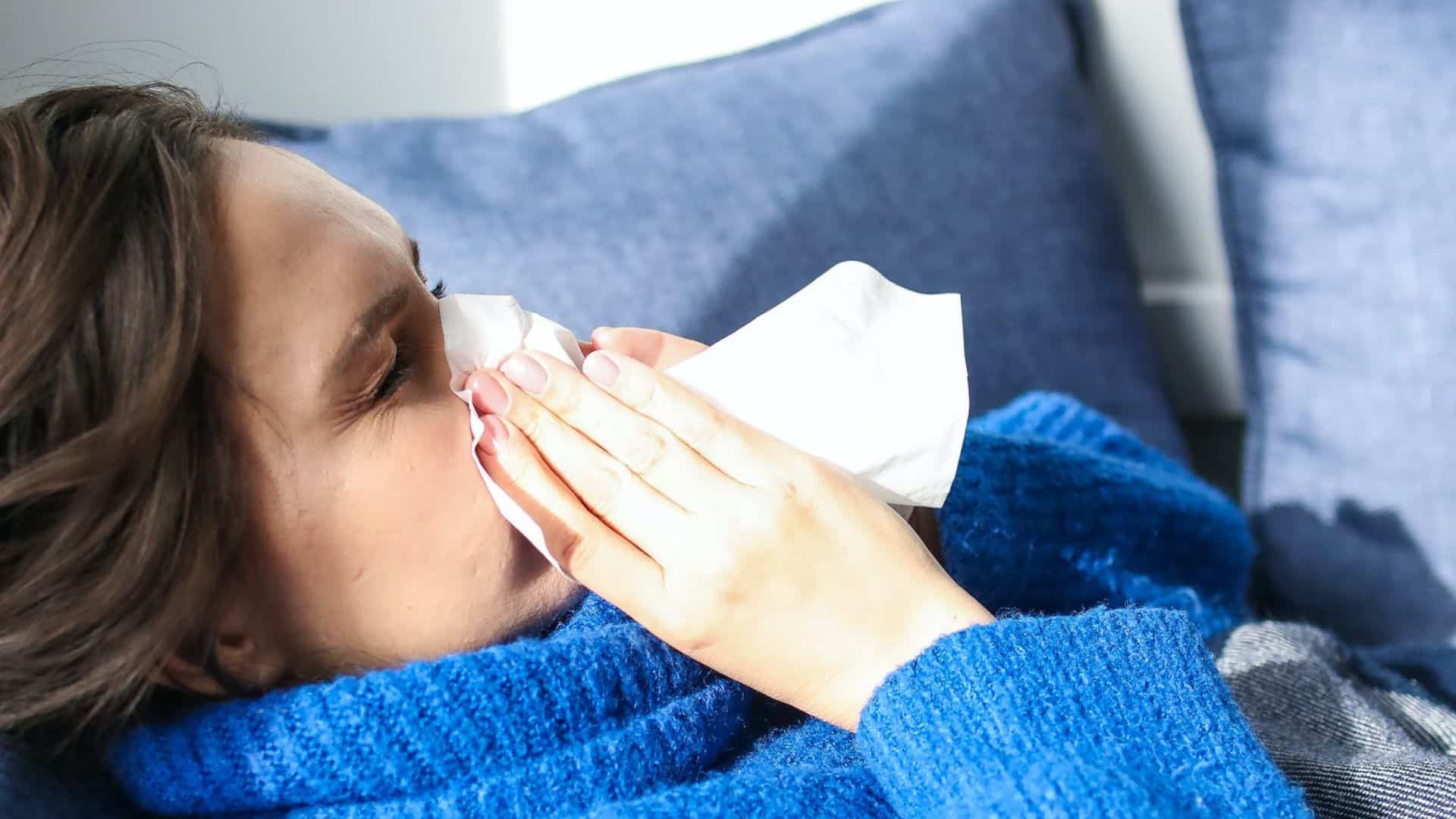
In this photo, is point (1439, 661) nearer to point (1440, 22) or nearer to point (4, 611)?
point (1440, 22)

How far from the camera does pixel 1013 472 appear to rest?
96 cm

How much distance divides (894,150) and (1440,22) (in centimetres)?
50

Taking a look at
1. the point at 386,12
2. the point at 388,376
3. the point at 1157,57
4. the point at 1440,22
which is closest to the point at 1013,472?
the point at 388,376

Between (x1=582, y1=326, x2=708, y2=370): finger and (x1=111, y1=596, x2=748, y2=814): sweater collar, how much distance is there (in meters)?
0.19

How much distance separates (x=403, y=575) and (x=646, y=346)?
0.21 meters

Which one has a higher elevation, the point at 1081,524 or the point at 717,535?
the point at 717,535

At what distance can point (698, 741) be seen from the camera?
2.37ft

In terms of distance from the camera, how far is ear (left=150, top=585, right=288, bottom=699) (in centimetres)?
68

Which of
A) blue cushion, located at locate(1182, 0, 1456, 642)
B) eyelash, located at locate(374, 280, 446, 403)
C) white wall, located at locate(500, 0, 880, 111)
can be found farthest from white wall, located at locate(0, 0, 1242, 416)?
eyelash, located at locate(374, 280, 446, 403)

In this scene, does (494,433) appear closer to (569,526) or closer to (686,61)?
(569,526)

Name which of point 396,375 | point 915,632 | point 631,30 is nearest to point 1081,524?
point 915,632

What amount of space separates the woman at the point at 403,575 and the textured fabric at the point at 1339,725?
0.13 m

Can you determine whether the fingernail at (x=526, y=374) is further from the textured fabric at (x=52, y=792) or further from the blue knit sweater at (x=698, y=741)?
the textured fabric at (x=52, y=792)

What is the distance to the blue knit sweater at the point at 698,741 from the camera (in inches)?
24.6
